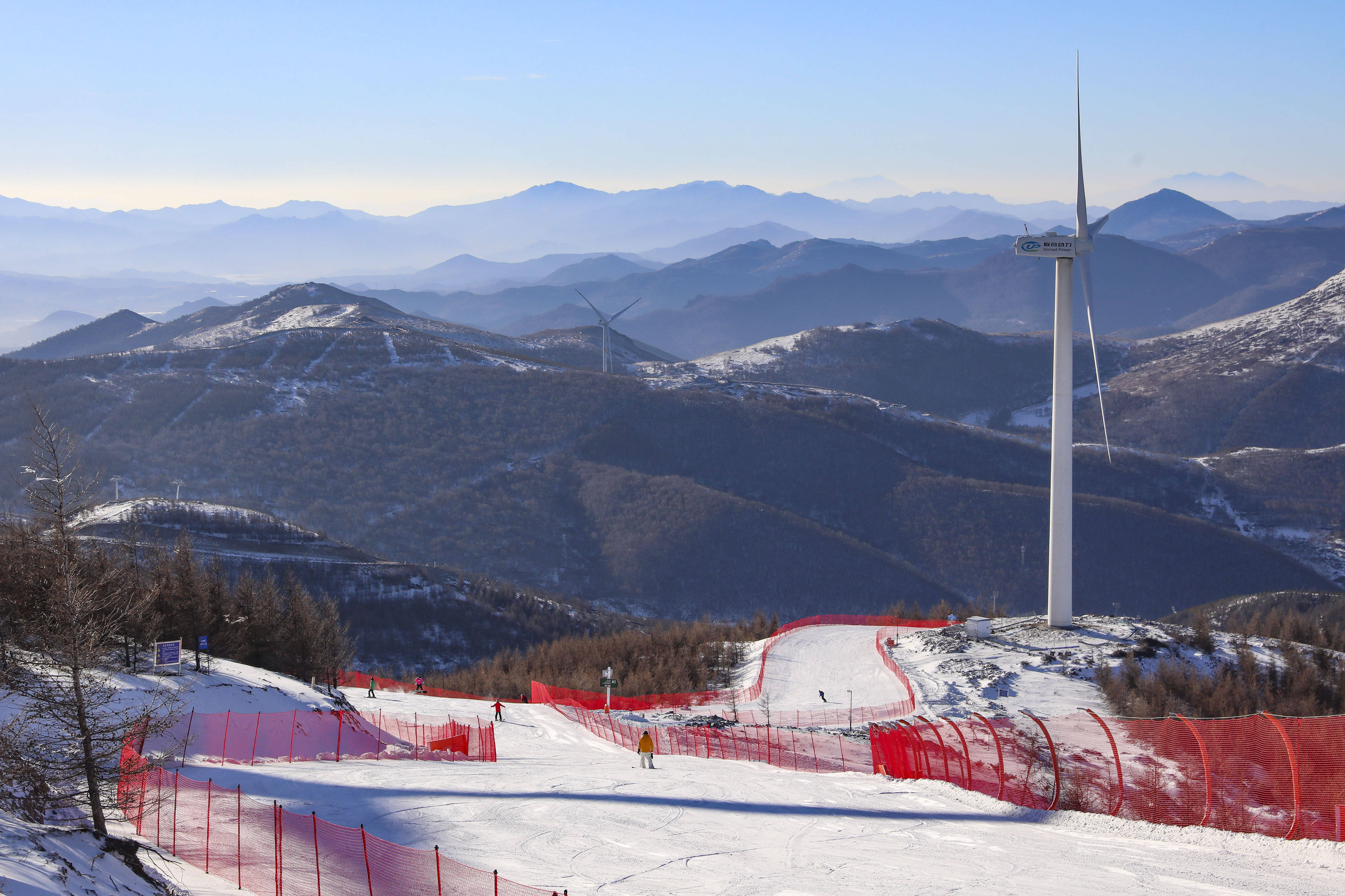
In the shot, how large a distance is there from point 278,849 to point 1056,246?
52.5 meters

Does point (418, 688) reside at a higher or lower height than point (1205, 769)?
lower

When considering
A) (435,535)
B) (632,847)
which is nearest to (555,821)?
(632,847)

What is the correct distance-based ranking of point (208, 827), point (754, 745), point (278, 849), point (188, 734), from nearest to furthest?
point (278, 849) < point (208, 827) < point (188, 734) < point (754, 745)

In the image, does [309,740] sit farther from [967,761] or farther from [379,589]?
[379,589]

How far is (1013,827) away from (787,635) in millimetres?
53049

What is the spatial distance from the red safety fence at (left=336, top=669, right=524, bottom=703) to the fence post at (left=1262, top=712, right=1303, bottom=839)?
159 ft

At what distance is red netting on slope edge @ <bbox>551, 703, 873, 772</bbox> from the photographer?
4094 centimetres

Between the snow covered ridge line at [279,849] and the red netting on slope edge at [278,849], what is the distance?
26mm

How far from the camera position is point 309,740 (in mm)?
42094

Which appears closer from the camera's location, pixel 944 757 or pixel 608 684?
pixel 944 757

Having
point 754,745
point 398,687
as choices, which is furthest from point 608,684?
point 398,687

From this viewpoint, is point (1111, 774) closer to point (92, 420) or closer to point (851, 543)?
point (851, 543)

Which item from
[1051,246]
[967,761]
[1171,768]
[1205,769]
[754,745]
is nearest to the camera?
[1205,769]

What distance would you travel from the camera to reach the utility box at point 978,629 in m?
65.4
